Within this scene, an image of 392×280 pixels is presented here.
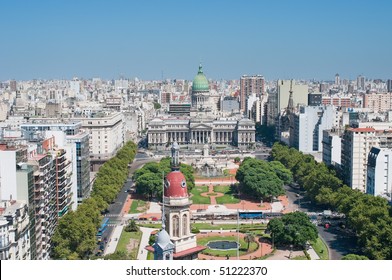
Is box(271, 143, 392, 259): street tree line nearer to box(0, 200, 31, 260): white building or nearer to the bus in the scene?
the bus

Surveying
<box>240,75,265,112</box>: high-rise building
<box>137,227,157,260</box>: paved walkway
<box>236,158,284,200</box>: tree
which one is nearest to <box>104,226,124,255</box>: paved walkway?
<box>137,227,157,260</box>: paved walkway

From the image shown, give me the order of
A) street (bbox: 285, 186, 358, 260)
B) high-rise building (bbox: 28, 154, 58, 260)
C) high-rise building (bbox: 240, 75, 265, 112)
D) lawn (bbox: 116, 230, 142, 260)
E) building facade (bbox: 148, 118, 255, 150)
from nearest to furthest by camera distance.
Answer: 1. high-rise building (bbox: 28, 154, 58, 260)
2. street (bbox: 285, 186, 358, 260)
3. lawn (bbox: 116, 230, 142, 260)
4. building facade (bbox: 148, 118, 255, 150)
5. high-rise building (bbox: 240, 75, 265, 112)

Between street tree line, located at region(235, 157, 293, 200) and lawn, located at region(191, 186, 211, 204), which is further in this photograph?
lawn, located at region(191, 186, 211, 204)

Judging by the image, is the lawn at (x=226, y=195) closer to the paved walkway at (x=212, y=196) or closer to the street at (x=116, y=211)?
the paved walkway at (x=212, y=196)

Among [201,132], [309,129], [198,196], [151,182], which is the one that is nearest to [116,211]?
[151,182]
